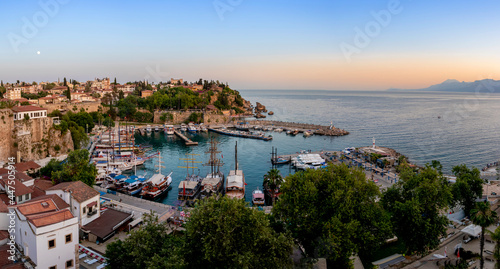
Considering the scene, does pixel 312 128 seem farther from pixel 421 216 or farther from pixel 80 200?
pixel 80 200

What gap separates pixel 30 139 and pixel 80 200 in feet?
74.6

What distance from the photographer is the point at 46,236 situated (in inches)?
546

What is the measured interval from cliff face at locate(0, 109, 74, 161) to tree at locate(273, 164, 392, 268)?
1271 inches

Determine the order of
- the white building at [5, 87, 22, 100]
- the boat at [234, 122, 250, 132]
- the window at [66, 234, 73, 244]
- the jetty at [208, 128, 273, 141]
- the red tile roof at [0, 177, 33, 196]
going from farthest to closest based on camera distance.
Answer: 1. the boat at [234, 122, 250, 132]
2. the white building at [5, 87, 22, 100]
3. the jetty at [208, 128, 273, 141]
4. the red tile roof at [0, 177, 33, 196]
5. the window at [66, 234, 73, 244]

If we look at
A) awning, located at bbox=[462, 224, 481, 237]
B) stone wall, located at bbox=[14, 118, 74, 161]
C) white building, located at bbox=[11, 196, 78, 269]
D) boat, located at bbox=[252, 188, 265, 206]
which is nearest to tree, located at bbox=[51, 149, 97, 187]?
white building, located at bbox=[11, 196, 78, 269]

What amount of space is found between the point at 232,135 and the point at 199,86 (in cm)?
6523

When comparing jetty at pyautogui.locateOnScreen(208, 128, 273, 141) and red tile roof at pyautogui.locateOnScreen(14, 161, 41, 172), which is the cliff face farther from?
jetty at pyautogui.locateOnScreen(208, 128, 273, 141)

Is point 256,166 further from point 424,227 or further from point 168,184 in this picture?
point 424,227

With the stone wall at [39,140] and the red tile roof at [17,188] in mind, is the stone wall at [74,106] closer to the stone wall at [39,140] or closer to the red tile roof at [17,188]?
the stone wall at [39,140]

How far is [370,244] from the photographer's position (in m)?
15.3

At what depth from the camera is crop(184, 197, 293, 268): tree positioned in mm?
11930

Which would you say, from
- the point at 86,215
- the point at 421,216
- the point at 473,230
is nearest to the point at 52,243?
the point at 86,215

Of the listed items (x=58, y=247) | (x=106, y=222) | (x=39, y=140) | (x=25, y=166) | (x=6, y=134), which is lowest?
(x=106, y=222)

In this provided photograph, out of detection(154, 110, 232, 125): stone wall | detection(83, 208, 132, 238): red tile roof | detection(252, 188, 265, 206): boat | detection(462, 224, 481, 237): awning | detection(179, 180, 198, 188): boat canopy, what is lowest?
detection(252, 188, 265, 206): boat
